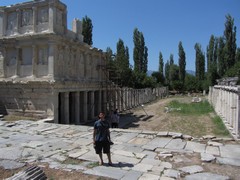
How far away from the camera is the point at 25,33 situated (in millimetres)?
18734

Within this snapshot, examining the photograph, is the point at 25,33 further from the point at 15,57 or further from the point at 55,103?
the point at 55,103

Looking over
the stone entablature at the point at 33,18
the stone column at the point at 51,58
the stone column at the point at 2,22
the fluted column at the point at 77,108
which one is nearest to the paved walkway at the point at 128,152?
the stone column at the point at 51,58

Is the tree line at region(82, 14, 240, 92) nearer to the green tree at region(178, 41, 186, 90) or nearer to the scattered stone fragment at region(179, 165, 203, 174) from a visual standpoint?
the green tree at region(178, 41, 186, 90)

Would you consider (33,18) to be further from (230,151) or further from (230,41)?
(230,41)

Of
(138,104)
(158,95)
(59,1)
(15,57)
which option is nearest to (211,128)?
(59,1)

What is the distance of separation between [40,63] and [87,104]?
684cm

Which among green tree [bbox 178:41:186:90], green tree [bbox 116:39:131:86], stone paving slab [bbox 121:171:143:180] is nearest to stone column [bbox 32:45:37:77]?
stone paving slab [bbox 121:171:143:180]

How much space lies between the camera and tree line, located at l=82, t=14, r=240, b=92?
1475 inches

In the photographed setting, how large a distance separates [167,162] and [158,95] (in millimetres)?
47846

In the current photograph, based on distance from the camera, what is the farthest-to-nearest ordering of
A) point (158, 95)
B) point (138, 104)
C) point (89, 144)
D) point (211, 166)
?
point (158, 95), point (138, 104), point (89, 144), point (211, 166)

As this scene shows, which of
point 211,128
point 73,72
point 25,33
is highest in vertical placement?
point 25,33

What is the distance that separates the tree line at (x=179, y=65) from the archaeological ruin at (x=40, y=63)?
7.51m

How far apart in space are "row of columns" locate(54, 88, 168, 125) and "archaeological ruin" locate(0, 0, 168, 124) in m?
0.07

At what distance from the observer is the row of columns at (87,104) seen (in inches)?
744
